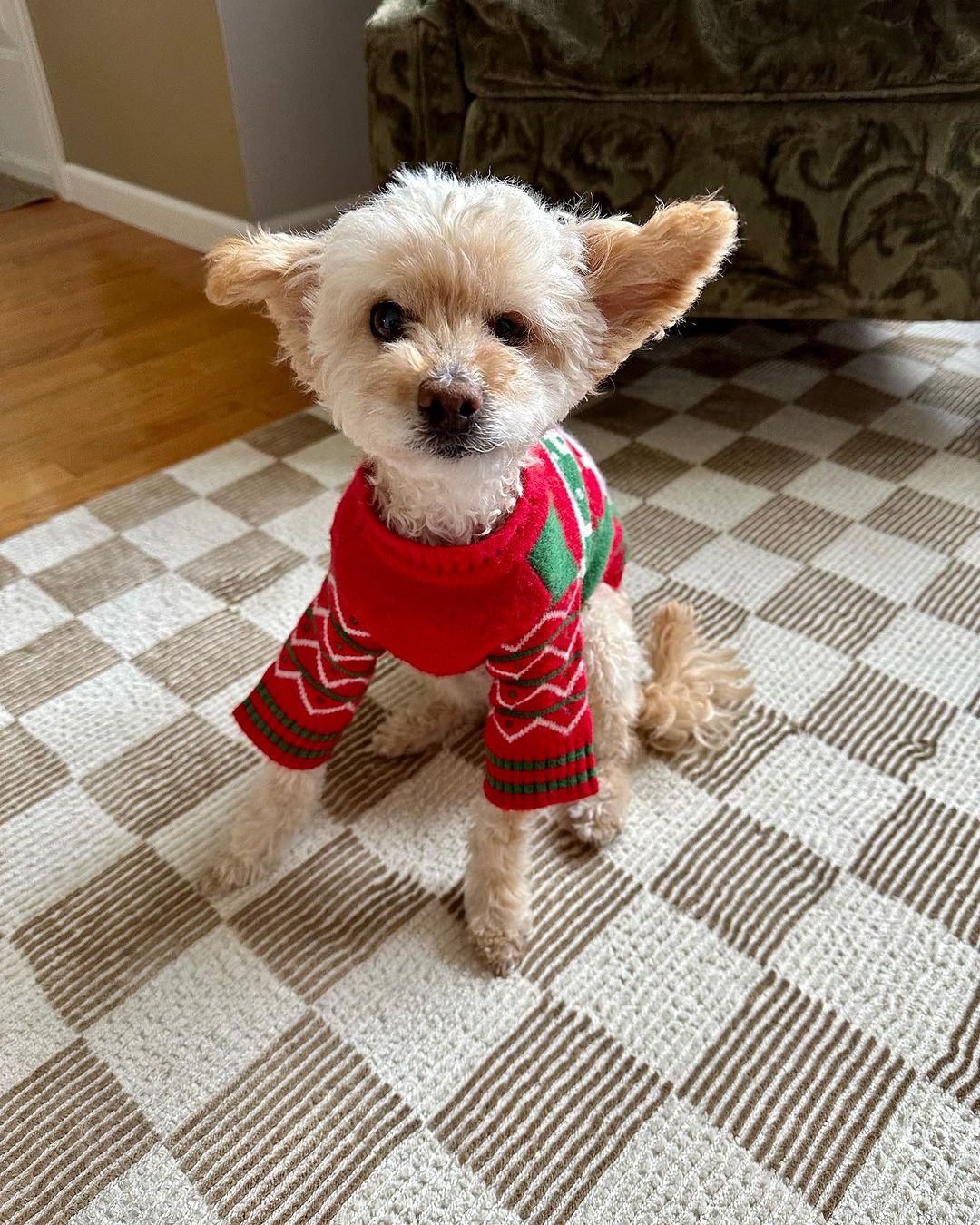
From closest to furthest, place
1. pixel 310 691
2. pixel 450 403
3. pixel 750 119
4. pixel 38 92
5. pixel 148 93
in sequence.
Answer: pixel 450 403, pixel 310 691, pixel 750 119, pixel 148 93, pixel 38 92

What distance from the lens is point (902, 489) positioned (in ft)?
5.25

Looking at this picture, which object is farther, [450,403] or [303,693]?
[303,693]

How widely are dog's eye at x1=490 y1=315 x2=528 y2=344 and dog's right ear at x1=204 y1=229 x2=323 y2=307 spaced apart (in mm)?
171

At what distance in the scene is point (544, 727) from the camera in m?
0.90

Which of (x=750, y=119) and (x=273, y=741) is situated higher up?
(x=750, y=119)

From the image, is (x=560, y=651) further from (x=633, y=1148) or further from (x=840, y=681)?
(x=840, y=681)

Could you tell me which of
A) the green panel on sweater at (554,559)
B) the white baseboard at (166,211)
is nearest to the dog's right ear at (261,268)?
the green panel on sweater at (554,559)

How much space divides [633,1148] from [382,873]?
0.37 meters

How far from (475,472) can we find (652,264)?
228 mm

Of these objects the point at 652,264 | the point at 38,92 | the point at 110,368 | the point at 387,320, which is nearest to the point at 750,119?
the point at 652,264

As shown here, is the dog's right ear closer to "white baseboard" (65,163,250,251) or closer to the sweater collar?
the sweater collar

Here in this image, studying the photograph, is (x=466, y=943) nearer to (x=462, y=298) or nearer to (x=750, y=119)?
(x=462, y=298)

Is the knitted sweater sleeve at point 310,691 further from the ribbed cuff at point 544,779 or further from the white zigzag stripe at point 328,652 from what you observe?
the ribbed cuff at point 544,779

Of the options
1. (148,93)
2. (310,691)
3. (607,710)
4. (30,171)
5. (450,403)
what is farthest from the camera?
(30,171)
